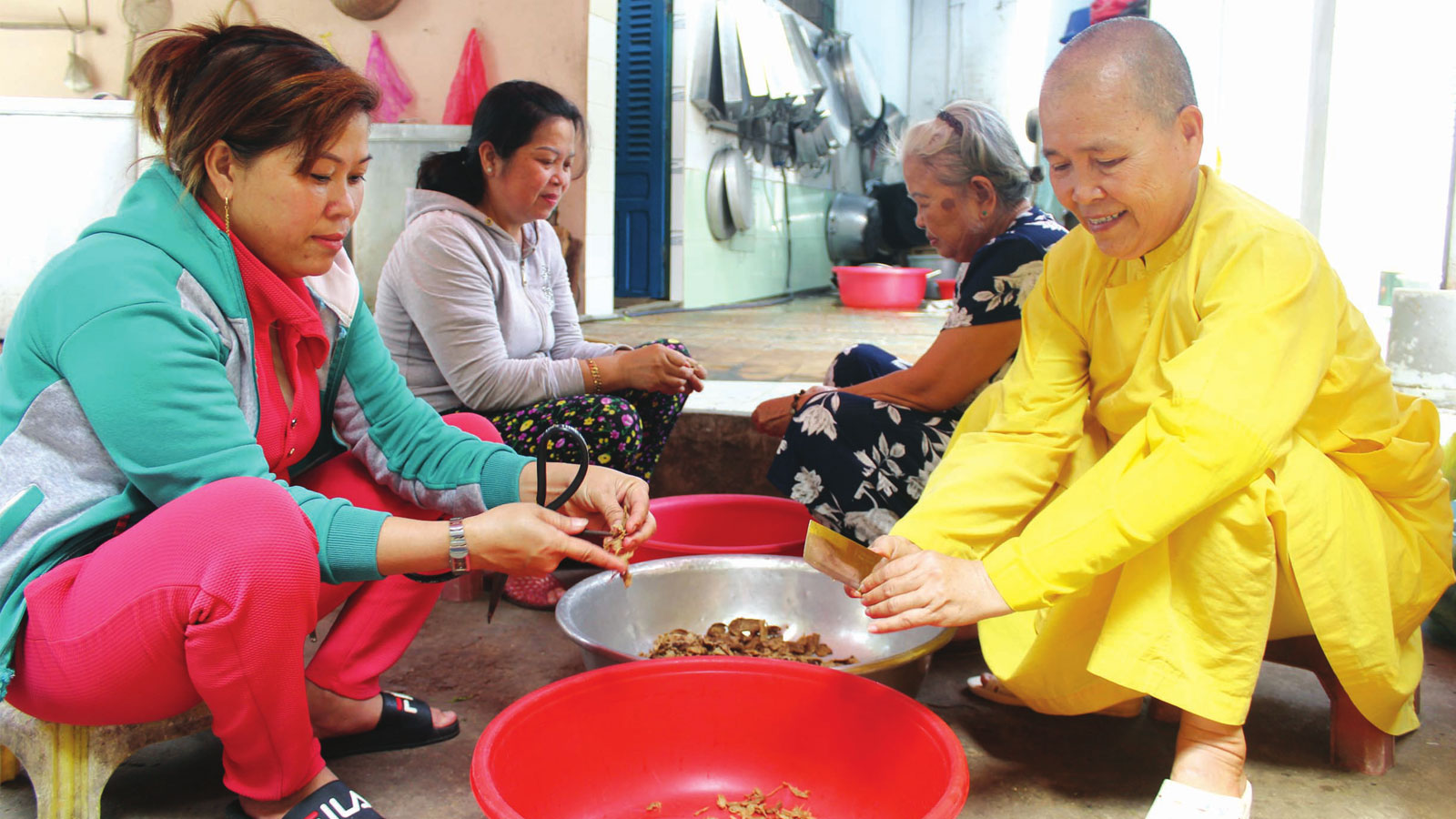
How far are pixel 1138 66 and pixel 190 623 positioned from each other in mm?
1374

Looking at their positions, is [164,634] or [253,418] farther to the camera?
[253,418]

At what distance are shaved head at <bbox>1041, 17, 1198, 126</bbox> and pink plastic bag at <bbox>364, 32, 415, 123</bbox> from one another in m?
4.89

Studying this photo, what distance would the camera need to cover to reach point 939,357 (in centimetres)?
200

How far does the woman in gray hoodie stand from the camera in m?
2.27

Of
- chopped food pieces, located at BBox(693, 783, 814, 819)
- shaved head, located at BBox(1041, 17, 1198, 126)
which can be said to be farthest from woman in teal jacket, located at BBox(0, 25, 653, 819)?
shaved head, located at BBox(1041, 17, 1198, 126)

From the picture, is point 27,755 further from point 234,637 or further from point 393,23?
point 393,23

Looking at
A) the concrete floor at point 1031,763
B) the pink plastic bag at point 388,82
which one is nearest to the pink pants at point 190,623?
the concrete floor at point 1031,763

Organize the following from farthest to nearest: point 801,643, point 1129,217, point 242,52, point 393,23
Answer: point 393,23, point 801,643, point 1129,217, point 242,52

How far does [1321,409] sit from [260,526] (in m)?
1.40

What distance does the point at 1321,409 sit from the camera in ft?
4.76

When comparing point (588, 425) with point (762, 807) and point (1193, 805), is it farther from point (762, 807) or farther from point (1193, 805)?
point (1193, 805)

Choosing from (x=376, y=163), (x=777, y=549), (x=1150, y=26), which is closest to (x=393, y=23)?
(x=376, y=163)

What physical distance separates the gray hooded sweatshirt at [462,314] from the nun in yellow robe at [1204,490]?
108 cm

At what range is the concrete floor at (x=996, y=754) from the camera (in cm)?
146
